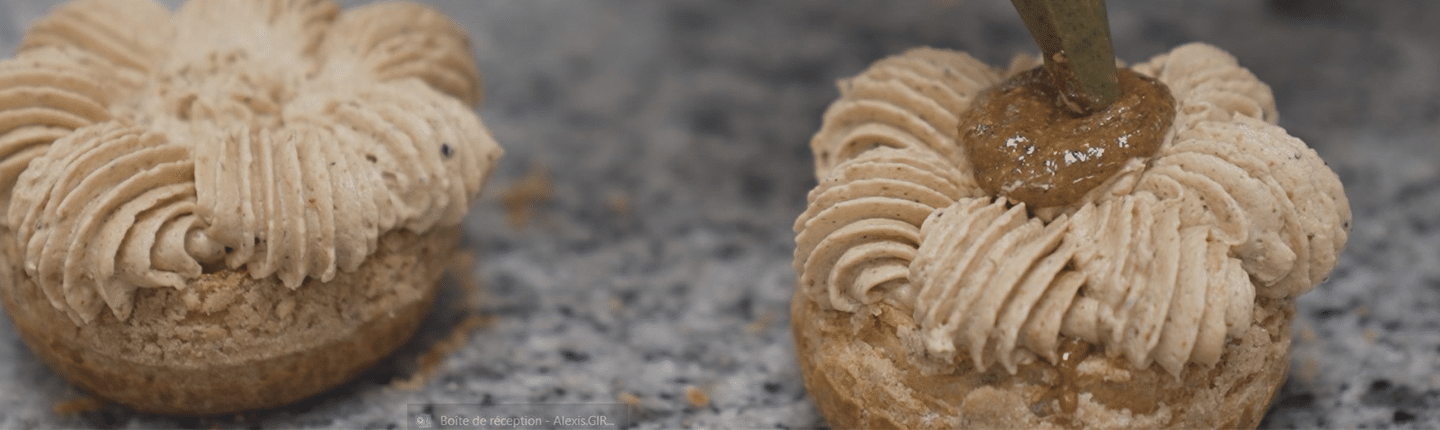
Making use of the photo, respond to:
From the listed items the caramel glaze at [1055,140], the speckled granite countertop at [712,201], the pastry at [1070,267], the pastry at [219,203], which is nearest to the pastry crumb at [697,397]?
the speckled granite countertop at [712,201]

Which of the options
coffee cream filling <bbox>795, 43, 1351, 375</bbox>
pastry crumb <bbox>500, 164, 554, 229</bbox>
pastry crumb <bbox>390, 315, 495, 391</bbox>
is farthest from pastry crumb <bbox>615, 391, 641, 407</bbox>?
pastry crumb <bbox>500, 164, 554, 229</bbox>

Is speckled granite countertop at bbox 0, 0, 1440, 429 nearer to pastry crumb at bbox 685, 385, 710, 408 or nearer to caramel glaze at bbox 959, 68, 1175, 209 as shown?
pastry crumb at bbox 685, 385, 710, 408

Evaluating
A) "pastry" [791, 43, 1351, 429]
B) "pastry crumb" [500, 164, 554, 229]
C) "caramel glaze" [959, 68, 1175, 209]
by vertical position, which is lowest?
"pastry" [791, 43, 1351, 429]

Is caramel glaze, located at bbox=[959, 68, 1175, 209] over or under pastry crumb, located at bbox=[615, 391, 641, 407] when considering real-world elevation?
over

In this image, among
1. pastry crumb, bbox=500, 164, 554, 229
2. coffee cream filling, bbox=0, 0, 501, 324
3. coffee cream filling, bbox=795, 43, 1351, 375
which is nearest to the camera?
coffee cream filling, bbox=795, 43, 1351, 375

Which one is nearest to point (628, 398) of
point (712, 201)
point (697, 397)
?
point (697, 397)

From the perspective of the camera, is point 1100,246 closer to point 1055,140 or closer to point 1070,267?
point 1070,267
